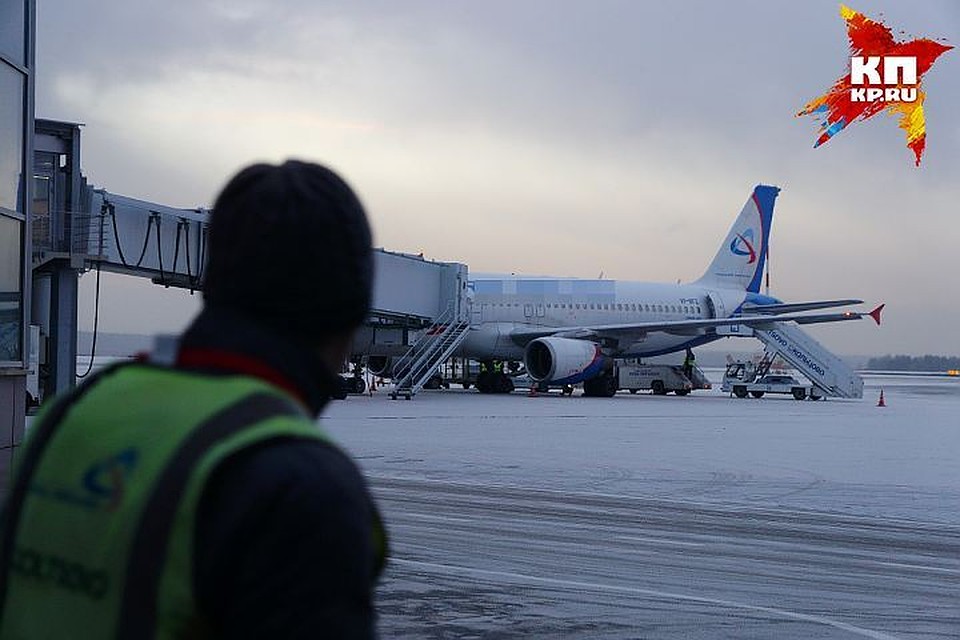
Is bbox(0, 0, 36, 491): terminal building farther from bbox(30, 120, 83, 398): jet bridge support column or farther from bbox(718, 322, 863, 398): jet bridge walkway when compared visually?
bbox(718, 322, 863, 398): jet bridge walkway

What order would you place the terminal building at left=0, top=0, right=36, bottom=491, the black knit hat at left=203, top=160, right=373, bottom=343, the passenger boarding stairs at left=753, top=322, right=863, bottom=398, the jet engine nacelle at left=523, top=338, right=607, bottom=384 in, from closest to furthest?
the black knit hat at left=203, top=160, right=373, bottom=343 < the terminal building at left=0, top=0, right=36, bottom=491 < the jet engine nacelle at left=523, top=338, right=607, bottom=384 < the passenger boarding stairs at left=753, top=322, right=863, bottom=398

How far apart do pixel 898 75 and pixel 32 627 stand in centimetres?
2448

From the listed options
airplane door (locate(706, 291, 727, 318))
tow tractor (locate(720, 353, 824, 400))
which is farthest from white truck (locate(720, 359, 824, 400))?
airplane door (locate(706, 291, 727, 318))

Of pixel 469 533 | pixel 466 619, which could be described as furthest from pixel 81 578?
pixel 469 533

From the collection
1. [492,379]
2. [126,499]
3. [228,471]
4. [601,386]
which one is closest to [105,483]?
[126,499]

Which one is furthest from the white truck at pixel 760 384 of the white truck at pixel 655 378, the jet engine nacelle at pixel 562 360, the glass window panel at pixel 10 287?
the glass window panel at pixel 10 287

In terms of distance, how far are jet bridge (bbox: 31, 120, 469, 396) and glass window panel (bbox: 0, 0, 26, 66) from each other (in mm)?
2865

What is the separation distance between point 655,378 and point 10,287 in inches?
1573

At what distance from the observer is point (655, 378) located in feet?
157

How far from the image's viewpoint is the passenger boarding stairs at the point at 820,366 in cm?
4412

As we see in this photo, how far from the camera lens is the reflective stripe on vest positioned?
1563 mm

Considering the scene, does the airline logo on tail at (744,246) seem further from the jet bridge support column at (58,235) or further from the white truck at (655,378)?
the jet bridge support column at (58,235)

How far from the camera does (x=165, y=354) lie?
1737 mm

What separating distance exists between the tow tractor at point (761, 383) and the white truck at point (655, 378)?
70.6 inches
